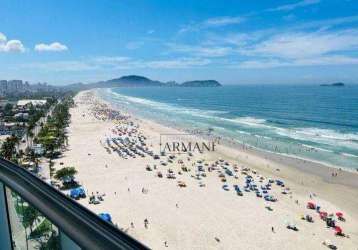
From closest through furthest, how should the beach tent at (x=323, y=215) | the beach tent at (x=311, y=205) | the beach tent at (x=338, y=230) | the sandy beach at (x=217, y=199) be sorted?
the sandy beach at (x=217, y=199), the beach tent at (x=338, y=230), the beach tent at (x=323, y=215), the beach tent at (x=311, y=205)

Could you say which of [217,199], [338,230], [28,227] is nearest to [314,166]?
[217,199]

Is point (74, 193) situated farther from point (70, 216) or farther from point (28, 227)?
point (70, 216)

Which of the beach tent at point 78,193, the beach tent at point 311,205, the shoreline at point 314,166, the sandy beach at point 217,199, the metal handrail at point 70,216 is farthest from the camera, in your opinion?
the shoreline at point 314,166

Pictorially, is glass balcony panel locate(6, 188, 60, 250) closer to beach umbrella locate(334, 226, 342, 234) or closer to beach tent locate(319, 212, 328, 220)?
beach umbrella locate(334, 226, 342, 234)

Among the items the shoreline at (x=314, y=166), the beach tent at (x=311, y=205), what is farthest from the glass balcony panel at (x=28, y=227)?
the shoreline at (x=314, y=166)

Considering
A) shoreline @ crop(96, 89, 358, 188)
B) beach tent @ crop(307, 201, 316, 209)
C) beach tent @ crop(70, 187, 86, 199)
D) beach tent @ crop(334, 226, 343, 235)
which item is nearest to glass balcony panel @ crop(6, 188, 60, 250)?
beach tent @ crop(334, 226, 343, 235)

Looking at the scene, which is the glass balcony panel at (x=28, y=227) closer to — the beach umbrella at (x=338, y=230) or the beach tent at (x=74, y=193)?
the beach umbrella at (x=338, y=230)

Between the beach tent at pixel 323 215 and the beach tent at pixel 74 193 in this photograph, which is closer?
the beach tent at pixel 323 215
